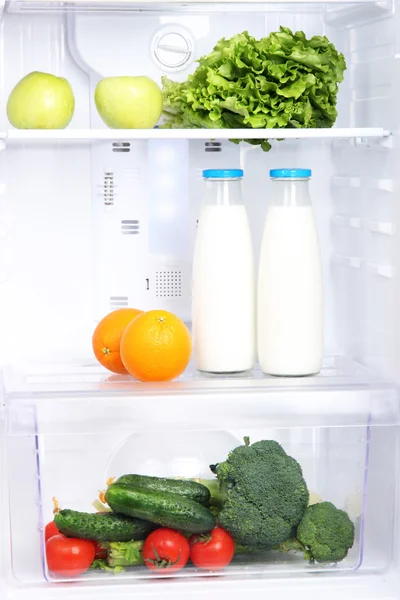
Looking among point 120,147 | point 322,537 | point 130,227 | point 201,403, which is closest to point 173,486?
point 201,403

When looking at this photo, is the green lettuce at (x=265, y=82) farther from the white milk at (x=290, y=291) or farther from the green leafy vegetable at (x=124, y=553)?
the green leafy vegetable at (x=124, y=553)

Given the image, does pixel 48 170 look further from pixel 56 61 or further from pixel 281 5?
pixel 281 5

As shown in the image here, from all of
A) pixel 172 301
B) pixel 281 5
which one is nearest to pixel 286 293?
pixel 172 301

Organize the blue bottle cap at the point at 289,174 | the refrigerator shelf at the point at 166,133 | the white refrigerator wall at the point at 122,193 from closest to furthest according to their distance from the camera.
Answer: the refrigerator shelf at the point at 166,133
the blue bottle cap at the point at 289,174
the white refrigerator wall at the point at 122,193

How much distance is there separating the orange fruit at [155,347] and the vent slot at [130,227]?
27 centimetres

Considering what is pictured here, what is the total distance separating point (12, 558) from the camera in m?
1.78

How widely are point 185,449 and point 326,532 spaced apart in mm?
285

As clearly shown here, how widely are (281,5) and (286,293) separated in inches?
22.1

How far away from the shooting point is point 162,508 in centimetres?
175

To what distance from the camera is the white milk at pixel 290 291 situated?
186cm

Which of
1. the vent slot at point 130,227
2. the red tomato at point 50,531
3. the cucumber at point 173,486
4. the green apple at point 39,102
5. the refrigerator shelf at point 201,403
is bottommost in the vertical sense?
the red tomato at point 50,531

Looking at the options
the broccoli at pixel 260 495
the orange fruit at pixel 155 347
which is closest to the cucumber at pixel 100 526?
the broccoli at pixel 260 495

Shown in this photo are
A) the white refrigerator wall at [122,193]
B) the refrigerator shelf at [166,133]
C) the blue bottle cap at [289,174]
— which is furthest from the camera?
the white refrigerator wall at [122,193]

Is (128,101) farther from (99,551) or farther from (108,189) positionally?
(99,551)
